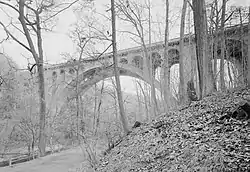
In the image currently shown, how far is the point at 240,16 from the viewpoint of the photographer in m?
9.41

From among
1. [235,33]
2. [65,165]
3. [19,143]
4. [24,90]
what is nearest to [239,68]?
[235,33]

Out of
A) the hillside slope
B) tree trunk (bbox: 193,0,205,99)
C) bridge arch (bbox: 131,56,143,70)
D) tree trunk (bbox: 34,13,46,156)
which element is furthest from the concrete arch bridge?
the hillside slope

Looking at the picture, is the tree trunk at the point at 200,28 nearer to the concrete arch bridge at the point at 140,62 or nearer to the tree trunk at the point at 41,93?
the concrete arch bridge at the point at 140,62

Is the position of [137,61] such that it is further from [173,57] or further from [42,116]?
[42,116]

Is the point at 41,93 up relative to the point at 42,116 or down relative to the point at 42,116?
up

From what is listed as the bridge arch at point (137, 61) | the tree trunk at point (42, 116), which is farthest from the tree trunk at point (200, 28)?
the bridge arch at point (137, 61)

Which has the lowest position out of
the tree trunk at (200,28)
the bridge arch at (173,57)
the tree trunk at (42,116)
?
the tree trunk at (42,116)

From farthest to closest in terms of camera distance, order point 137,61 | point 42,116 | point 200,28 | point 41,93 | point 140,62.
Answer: point 137,61 → point 140,62 → point 41,93 → point 42,116 → point 200,28

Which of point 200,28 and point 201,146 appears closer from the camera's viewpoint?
point 201,146

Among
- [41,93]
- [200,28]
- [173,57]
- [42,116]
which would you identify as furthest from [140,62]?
[200,28]

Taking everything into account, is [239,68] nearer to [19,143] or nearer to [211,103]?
[211,103]

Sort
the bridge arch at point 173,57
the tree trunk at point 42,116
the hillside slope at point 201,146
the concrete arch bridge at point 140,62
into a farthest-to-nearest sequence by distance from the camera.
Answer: the bridge arch at point 173,57 → the concrete arch bridge at point 140,62 → the tree trunk at point 42,116 → the hillside slope at point 201,146

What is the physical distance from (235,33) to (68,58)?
10.4 metres

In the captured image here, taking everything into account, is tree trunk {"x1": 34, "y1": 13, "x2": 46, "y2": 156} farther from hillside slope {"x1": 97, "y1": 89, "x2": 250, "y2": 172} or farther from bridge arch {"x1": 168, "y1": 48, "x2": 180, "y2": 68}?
bridge arch {"x1": 168, "y1": 48, "x2": 180, "y2": 68}
